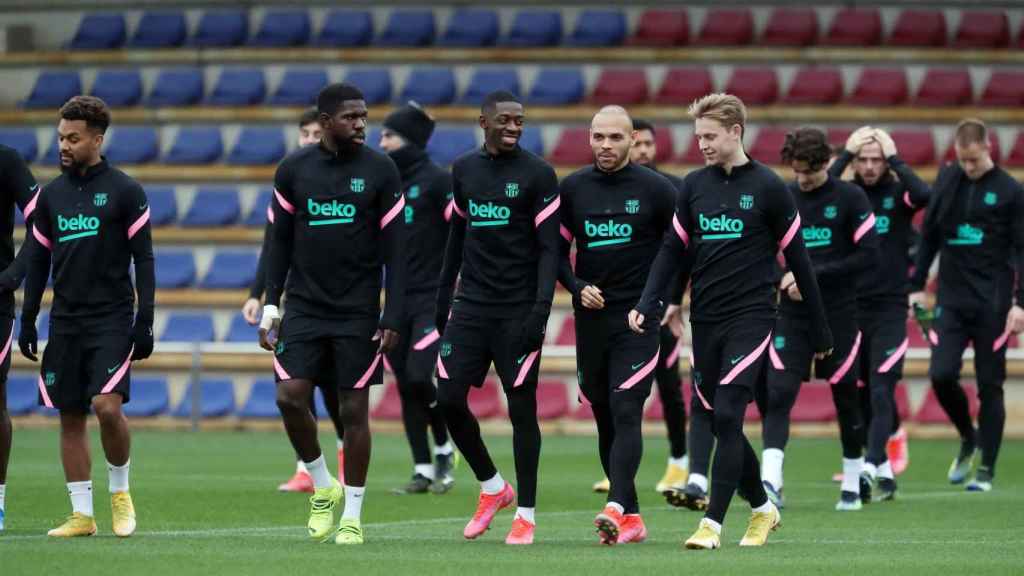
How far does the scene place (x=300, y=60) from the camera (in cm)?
2616

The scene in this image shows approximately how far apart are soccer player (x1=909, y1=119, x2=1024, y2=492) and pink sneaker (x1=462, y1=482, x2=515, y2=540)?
16.4 feet

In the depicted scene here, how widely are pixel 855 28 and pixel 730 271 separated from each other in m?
17.3

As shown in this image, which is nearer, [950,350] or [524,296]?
[524,296]

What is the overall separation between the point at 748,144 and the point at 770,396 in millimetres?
12823

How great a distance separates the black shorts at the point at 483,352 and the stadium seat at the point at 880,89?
15.9m

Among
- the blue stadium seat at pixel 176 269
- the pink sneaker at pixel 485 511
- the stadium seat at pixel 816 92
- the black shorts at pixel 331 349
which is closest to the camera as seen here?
the black shorts at pixel 331 349

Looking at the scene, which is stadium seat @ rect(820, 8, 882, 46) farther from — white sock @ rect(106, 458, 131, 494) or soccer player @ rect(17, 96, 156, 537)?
white sock @ rect(106, 458, 131, 494)

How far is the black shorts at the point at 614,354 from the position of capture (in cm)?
938

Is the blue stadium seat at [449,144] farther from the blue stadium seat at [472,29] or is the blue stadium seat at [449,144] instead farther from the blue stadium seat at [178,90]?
the blue stadium seat at [178,90]

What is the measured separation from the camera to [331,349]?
Result: 923cm

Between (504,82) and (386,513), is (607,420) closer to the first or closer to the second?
(386,513)

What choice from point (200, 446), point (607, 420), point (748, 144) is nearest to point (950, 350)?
point (607, 420)

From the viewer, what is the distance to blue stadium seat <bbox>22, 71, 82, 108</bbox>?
2616 cm

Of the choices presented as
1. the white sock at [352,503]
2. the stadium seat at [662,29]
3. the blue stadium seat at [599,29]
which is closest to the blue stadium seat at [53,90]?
the blue stadium seat at [599,29]
